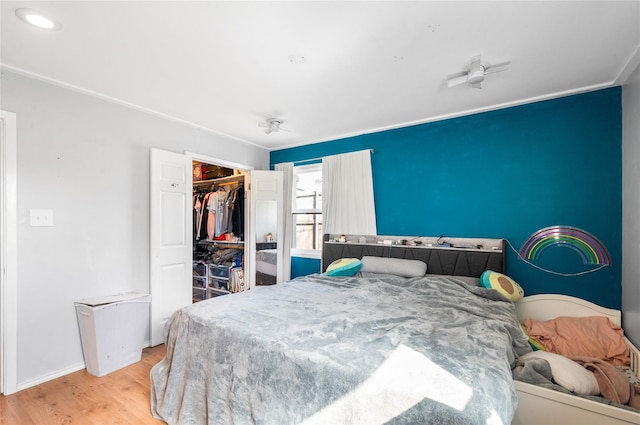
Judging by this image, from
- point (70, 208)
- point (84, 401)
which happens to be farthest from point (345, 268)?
point (70, 208)

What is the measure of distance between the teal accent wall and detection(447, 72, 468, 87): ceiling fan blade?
0.95 meters

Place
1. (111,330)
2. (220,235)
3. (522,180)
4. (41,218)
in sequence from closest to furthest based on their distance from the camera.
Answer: (41,218) < (111,330) < (522,180) < (220,235)

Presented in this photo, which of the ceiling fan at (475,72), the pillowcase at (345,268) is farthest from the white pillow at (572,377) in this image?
the ceiling fan at (475,72)

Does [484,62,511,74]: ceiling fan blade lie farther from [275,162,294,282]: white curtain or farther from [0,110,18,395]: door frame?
[0,110,18,395]: door frame

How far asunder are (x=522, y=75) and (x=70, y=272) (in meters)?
4.10

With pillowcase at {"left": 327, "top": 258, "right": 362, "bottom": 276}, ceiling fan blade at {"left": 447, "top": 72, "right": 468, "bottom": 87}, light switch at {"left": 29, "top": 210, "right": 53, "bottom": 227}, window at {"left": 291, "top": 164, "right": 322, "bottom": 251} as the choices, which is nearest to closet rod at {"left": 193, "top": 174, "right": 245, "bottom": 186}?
window at {"left": 291, "top": 164, "right": 322, "bottom": 251}

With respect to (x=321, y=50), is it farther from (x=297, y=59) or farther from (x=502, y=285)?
(x=502, y=285)

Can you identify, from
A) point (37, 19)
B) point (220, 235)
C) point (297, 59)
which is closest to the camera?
point (37, 19)

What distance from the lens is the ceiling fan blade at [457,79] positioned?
7.27 ft

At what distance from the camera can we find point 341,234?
3959mm

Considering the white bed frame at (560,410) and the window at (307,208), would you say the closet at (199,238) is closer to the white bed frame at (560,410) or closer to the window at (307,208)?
the window at (307,208)

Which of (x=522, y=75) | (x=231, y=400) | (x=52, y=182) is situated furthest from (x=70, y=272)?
(x=522, y=75)

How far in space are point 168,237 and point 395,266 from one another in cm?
248

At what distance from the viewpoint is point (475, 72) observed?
6.75 ft
